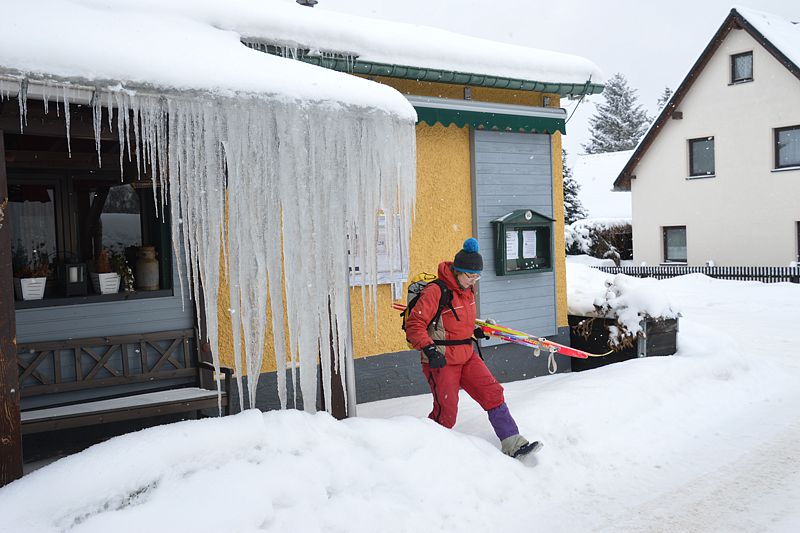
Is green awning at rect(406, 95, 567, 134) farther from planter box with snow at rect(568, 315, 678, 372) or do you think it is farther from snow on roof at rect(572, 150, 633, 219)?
snow on roof at rect(572, 150, 633, 219)

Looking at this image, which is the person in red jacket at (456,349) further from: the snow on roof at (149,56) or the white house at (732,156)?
the white house at (732,156)

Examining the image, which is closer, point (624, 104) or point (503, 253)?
point (503, 253)

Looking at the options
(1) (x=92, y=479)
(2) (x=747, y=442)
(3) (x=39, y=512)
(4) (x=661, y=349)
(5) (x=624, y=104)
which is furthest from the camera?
(5) (x=624, y=104)

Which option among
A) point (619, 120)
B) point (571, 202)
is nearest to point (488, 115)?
point (571, 202)

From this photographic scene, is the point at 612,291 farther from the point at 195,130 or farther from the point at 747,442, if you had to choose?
the point at 195,130

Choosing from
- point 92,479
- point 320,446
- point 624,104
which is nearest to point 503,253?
point 320,446

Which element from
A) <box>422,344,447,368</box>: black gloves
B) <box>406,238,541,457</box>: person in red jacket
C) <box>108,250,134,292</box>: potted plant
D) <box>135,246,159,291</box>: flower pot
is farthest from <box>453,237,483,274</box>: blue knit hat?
<box>108,250,134,292</box>: potted plant

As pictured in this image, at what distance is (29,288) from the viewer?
19.2 ft

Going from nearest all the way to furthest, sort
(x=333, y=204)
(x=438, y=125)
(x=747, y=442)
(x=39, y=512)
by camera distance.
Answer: (x=39, y=512) < (x=333, y=204) < (x=747, y=442) < (x=438, y=125)

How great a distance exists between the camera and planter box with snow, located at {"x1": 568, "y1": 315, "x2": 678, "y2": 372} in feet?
28.0

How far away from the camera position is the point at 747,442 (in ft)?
19.7

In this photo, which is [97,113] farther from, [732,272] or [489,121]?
[732,272]

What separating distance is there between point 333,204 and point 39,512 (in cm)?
252

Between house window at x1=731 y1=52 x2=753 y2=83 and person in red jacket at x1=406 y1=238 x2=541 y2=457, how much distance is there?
19.1 metres
